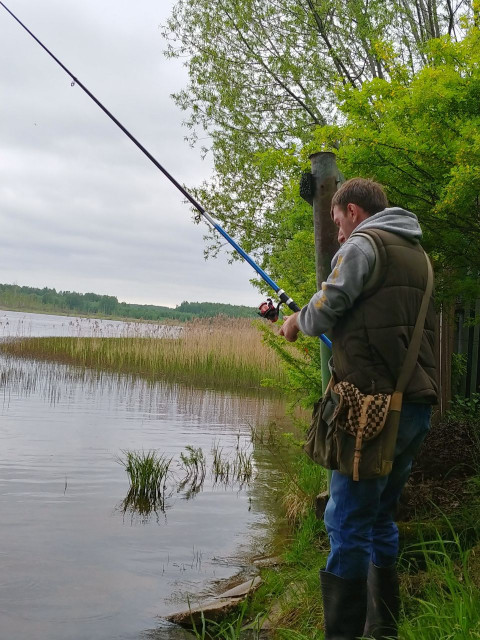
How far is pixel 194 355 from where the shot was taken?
2008cm

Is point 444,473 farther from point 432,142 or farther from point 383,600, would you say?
point 432,142

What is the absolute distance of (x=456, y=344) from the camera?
7.53m

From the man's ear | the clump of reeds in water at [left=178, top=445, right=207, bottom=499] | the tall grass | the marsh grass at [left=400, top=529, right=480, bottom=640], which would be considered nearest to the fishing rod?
the man's ear

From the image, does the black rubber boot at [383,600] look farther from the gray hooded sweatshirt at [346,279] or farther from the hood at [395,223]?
the hood at [395,223]

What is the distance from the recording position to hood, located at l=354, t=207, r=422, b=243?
3.15 m

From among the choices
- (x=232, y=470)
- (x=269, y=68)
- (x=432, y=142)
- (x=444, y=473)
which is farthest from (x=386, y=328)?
(x=269, y=68)

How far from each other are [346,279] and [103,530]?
397 cm

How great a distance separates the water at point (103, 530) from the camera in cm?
446

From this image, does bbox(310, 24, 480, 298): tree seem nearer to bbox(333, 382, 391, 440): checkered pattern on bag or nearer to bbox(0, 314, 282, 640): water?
bbox(333, 382, 391, 440): checkered pattern on bag

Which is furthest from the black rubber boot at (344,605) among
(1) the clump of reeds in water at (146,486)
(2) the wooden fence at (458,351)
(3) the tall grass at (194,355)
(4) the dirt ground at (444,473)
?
(3) the tall grass at (194,355)

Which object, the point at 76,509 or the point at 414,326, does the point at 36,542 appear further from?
the point at 414,326

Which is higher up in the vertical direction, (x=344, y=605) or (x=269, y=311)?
(x=269, y=311)

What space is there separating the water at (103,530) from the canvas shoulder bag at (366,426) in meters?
1.85

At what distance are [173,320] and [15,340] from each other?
18.2ft
